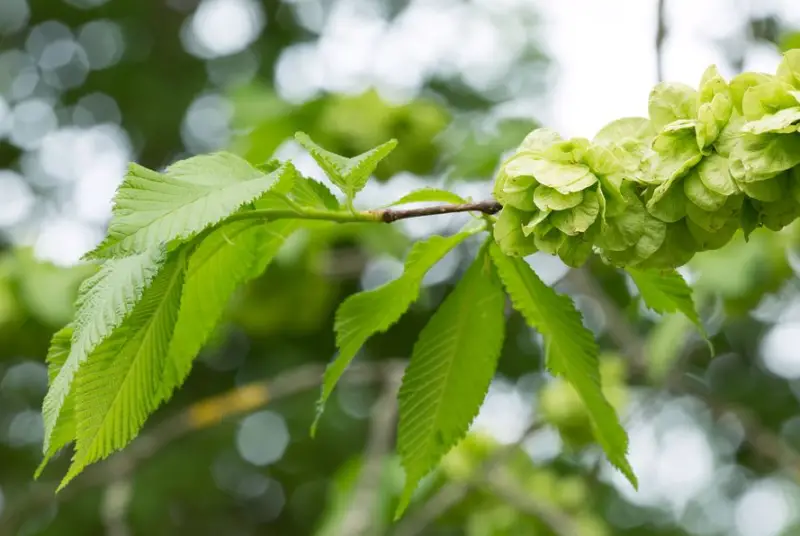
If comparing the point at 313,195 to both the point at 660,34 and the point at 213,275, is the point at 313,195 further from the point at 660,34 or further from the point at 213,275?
the point at 660,34

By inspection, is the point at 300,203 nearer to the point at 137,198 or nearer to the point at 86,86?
the point at 137,198

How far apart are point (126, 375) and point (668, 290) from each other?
3.16 ft

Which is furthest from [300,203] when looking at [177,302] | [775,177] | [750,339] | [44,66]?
[44,66]

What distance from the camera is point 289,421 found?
6711mm

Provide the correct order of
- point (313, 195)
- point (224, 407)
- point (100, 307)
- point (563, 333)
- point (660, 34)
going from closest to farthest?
point (100, 307)
point (313, 195)
point (563, 333)
point (660, 34)
point (224, 407)

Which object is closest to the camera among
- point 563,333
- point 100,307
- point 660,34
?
point 100,307

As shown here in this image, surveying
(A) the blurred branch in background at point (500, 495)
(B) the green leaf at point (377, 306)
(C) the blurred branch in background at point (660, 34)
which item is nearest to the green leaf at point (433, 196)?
(B) the green leaf at point (377, 306)

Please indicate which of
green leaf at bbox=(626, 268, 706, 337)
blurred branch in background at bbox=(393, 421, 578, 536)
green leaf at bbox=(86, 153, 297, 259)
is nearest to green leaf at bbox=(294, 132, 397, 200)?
green leaf at bbox=(86, 153, 297, 259)

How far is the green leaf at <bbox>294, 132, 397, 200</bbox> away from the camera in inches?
54.0

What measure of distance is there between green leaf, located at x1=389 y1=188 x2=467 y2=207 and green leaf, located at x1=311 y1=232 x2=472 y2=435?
0.06 m

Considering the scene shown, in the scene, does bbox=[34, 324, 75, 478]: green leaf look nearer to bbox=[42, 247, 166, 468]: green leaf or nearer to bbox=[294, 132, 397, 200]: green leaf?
bbox=[42, 247, 166, 468]: green leaf

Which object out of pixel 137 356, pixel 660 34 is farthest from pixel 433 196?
pixel 660 34

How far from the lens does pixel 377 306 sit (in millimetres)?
1624

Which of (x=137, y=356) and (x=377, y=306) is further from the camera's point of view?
(x=377, y=306)
